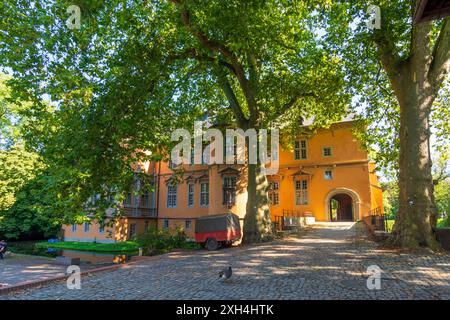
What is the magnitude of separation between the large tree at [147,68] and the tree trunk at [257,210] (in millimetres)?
63

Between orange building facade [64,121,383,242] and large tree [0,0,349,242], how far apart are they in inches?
429

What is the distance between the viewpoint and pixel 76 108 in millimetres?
12180

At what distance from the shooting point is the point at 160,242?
2228cm

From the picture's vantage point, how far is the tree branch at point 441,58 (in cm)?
1368

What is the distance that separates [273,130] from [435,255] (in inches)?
620

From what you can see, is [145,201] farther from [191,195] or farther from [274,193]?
[274,193]

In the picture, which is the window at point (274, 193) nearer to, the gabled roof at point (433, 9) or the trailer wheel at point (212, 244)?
the trailer wheel at point (212, 244)

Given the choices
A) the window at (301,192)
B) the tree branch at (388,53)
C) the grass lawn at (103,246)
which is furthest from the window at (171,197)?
the tree branch at (388,53)

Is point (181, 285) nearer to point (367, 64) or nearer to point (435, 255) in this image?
point (435, 255)

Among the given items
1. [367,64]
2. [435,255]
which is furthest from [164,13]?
[435,255]

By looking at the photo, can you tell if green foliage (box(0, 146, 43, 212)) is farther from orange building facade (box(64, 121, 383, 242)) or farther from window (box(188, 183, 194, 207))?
window (box(188, 183, 194, 207))

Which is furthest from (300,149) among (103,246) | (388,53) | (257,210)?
(103,246)

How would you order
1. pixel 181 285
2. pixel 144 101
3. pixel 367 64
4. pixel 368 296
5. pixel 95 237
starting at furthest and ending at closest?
pixel 95 237 → pixel 367 64 → pixel 144 101 → pixel 181 285 → pixel 368 296

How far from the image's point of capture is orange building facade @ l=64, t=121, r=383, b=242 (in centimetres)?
3100
